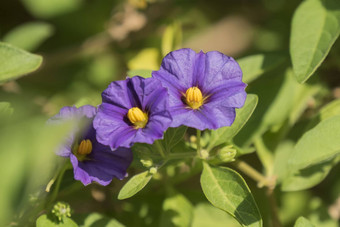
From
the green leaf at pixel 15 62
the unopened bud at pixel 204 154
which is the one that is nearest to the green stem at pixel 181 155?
the unopened bud at pixel 204 154

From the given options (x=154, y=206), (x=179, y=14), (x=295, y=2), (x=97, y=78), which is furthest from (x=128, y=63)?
(x=295, y=2)

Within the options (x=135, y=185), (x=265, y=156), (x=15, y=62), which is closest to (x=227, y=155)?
(x=135, y=185)

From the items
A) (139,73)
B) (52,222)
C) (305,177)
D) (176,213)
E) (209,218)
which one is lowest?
(209,218)

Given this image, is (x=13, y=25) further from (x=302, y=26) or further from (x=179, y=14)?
(x=302, y=26)

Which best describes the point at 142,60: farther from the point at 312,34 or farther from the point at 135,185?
the point at 135,185

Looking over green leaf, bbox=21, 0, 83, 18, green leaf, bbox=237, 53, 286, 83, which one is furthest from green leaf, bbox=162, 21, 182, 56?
green leaf, bbox=21, 0, 83, 18

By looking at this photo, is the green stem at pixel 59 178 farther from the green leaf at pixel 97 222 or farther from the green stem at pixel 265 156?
the green stem at pixel 265 156
